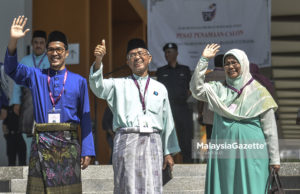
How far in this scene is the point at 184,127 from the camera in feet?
24.2

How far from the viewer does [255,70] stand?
257 inches

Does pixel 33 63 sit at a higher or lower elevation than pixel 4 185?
higher

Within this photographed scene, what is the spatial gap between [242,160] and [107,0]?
22.4 ft

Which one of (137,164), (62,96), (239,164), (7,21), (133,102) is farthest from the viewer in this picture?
(7,21)

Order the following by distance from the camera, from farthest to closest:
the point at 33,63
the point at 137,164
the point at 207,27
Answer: the point at 207,27
the point at 33,63
the point at 137,164

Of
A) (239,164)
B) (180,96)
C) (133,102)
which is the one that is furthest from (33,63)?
(239,164)

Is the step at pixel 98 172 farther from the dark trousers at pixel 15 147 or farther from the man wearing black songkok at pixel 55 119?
the man wearing black songkok at pixel 55 119

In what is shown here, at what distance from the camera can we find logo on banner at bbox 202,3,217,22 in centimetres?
809

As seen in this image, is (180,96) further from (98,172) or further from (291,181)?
(291,181)

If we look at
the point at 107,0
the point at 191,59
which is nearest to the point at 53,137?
the point at 191,59

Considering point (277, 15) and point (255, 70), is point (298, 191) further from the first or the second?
point (277, 15)

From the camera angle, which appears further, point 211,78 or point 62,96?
point 211,78

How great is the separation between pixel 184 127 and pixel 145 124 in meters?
2.95

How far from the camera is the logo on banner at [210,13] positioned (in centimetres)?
809
